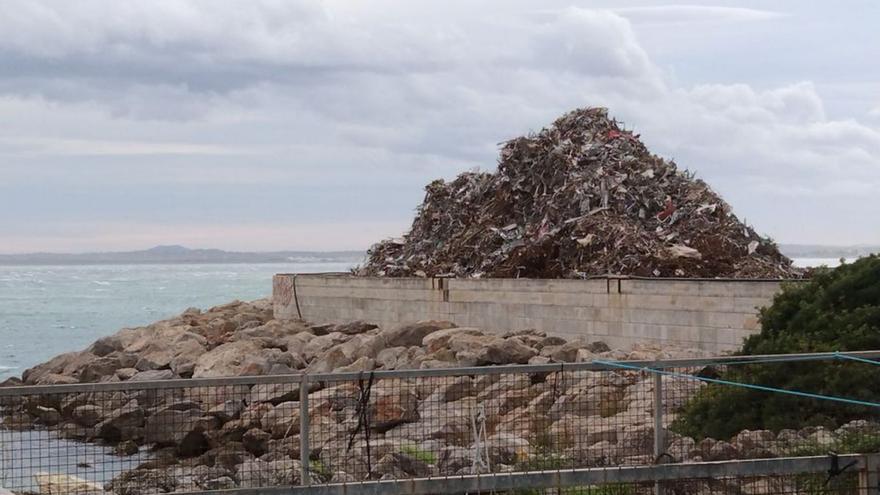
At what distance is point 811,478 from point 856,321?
446 cm

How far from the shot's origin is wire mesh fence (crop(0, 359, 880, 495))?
9.64 m

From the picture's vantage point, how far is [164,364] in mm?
30469

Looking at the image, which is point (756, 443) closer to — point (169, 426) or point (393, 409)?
point (393, 409)

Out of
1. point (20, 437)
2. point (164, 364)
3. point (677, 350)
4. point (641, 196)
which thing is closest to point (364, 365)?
point (677, 350)

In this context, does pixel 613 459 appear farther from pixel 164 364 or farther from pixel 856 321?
pixel 164 364

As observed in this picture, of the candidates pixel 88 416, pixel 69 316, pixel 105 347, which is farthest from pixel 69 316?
pixel 88 416

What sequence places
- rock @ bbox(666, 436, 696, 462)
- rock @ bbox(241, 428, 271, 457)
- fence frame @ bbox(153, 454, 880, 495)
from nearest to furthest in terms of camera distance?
fence frame @ bbox(153, 454, 880, 495) → rock @ bbox(666, 436, 696, 462) → rock @ bbox(241, 428, 271, 457)

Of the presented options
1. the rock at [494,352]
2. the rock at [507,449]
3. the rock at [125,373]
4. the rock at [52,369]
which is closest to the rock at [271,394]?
the rock at [494,352]

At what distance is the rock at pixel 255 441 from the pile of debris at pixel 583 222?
13086 mm

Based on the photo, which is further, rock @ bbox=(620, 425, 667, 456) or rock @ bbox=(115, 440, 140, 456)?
rock @ bbox=(115, 440, 140, 456)

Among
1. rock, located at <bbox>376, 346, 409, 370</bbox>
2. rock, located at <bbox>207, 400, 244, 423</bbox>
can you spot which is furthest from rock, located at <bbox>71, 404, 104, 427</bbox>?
rock, located at <bbox>376, 346, 409, 370</bbox>

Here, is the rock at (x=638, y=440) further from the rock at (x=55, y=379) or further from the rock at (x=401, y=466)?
the rock at (x=55, y=379)

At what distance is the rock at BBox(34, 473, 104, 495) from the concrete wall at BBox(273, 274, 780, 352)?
1273cm

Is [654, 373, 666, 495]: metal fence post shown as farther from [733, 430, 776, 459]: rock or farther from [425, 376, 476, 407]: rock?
[425, 376, 476, 407]: rock
